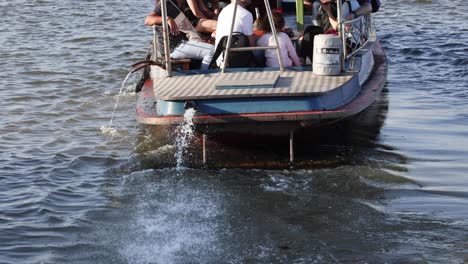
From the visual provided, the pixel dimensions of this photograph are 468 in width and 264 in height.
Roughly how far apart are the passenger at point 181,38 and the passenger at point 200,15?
0.43 ft

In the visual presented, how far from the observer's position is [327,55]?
26.9ft

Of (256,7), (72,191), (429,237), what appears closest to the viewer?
(429,237)

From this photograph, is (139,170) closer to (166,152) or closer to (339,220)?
(166,152)

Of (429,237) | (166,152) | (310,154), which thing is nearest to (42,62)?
(166,152)

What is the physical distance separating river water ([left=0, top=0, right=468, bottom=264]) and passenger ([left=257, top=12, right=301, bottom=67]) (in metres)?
0.92

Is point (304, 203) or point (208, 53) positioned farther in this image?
point (208, 53)

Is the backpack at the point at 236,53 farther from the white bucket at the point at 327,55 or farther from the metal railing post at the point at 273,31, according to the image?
the white bucket at the point at 327,55

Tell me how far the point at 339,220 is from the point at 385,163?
1712 mm

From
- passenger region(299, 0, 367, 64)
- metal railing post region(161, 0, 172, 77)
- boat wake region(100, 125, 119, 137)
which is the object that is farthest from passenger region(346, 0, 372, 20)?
boat wake region(100, 125, 119, 137)

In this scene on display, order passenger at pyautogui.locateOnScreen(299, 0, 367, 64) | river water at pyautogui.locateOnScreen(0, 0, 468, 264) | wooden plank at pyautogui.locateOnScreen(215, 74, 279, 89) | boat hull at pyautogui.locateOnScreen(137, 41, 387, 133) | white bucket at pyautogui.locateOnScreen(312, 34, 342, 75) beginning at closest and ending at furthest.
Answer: river water at pyautogui.locateOnScreen(0, 0, 468, 264)
boat hull at pyautogui.locateOnScreen(137, 41, 387, 133)
wooden plank at pyautogui.locateOnScreen(215, 74, 279, 89)
white bucket at pyautogui.locateOnScreen(312, 34, 342, 75)
passenger at pyautogui.locateOnScreen(299, 0, 367, 64)

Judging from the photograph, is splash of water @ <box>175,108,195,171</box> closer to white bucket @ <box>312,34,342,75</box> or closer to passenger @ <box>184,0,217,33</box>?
white bucket @ <box>312,34,342,75</box>

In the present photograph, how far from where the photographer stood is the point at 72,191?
7.73 meters

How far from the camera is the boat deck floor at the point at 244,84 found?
7695 mm

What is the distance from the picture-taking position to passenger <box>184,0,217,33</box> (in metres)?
9.87
